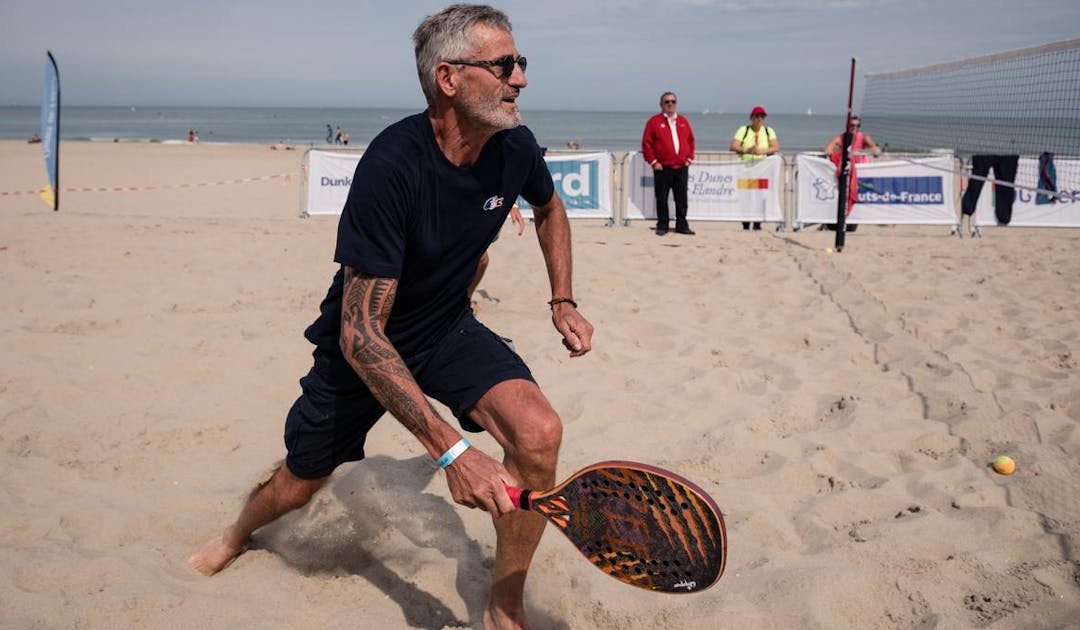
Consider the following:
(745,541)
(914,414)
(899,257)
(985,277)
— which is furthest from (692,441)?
(899,257)

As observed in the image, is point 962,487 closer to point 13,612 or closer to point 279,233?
point 13,612

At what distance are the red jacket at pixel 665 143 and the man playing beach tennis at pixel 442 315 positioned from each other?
29.8ft

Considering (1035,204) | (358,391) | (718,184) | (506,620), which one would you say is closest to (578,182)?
(718,184)

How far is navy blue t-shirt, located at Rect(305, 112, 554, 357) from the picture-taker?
2.42 metres

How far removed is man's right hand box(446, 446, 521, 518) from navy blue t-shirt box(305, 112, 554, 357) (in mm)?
566

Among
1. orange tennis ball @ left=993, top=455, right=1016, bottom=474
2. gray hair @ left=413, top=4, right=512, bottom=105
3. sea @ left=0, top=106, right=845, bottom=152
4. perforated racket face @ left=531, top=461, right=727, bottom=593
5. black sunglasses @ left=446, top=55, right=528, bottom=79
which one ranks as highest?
sea @ left=0, top=106, right=845, bottom=152

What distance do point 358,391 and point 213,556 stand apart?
0.97 m

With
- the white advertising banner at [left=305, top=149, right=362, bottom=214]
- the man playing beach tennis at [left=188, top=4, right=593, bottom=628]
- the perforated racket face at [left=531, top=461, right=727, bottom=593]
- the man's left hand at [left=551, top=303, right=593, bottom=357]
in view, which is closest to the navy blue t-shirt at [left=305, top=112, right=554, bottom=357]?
the man playing beach tennis at [left=188, top=4, right=593, bottom=628]

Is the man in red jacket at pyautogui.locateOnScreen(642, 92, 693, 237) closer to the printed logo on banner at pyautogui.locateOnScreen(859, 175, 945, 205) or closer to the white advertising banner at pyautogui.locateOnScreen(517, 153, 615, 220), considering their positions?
the white advertising banner at pyautogui.locateOnScreen(517, 153, 615, 220)

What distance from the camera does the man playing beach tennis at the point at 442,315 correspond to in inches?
94.6

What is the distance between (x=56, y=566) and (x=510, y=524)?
1638 mm

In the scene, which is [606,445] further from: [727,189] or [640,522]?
[727,189]

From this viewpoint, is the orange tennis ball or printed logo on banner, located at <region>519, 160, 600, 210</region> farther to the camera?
printed logo on banner, located at <region>519, 160, 600, 210</region>

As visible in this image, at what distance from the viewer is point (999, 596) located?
2799mm
